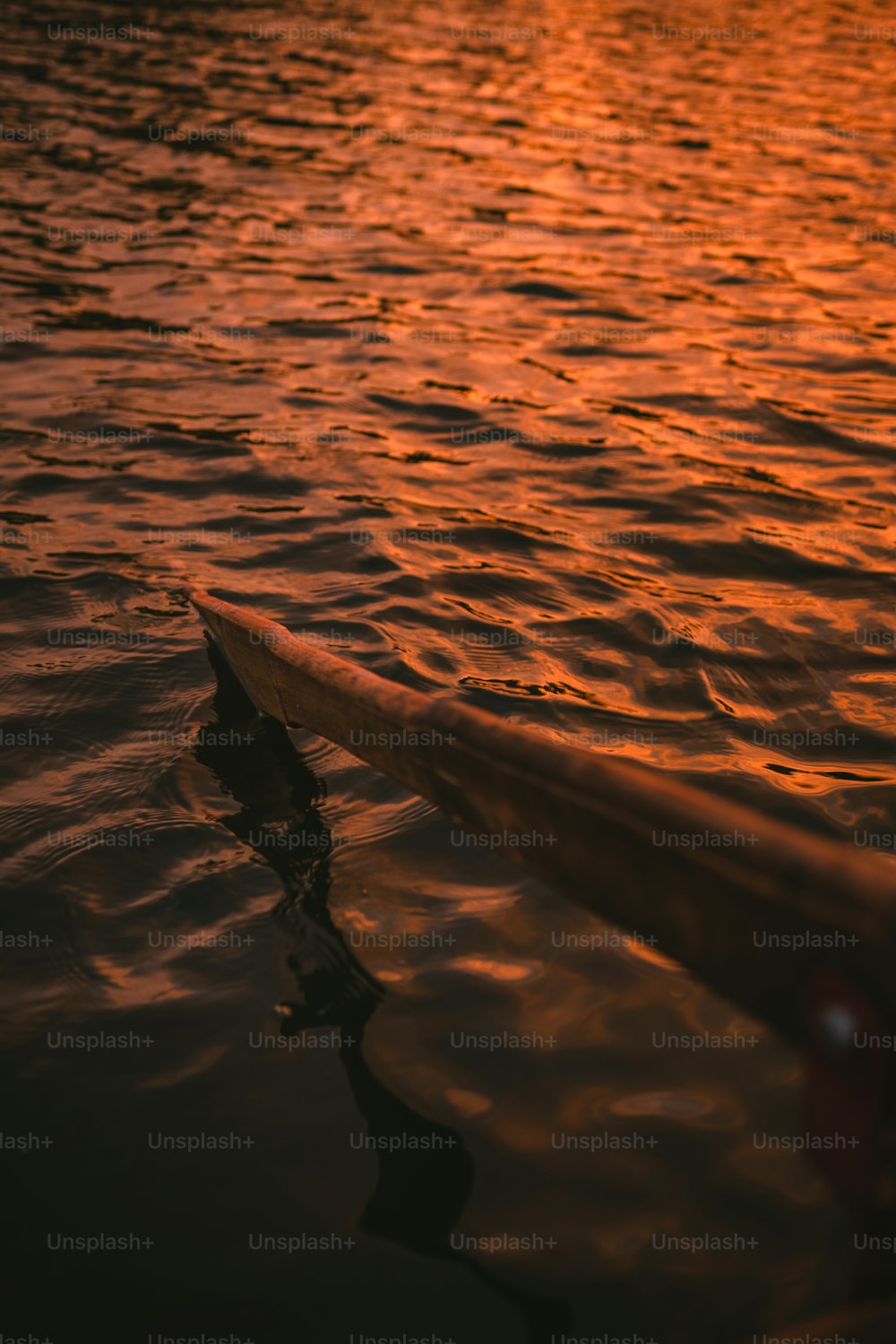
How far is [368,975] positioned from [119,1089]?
853 mm

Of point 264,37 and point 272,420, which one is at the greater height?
point 264,37

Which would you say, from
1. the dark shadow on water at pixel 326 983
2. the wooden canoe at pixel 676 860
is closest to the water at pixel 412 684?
the dark shadow on water at pixel 326 983

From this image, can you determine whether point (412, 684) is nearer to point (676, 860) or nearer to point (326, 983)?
point (326, 983)

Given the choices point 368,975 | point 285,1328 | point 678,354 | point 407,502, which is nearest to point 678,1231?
point 285,1328

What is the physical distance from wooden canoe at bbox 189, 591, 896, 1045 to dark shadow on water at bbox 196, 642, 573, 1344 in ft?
3.39

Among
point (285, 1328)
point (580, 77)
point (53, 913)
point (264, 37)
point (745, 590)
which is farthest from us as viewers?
point (264, 37)

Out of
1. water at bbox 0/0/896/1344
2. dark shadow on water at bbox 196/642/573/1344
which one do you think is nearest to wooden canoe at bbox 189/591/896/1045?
dark shadow on water at bbox 196/642/573/1344

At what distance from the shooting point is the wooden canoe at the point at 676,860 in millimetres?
1589

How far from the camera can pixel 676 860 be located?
1.85 metres

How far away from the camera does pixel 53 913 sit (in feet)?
12.7

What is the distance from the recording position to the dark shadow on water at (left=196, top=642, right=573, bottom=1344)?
2746 millimetres

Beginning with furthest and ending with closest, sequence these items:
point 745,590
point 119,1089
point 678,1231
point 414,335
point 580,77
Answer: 1. point 580,77
2. point 414,335
3. point 745,590
4. point 119,1089
5. point 678,1231

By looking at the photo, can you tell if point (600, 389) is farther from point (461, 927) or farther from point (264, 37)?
point (264, 37)

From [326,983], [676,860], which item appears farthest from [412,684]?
[676,860]
